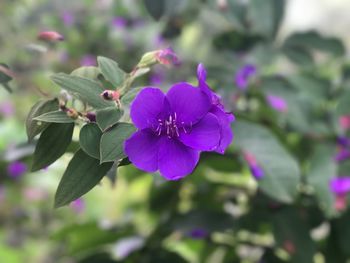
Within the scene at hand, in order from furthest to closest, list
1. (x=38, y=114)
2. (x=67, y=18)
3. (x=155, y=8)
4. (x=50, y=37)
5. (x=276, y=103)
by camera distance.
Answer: (x=67, y=18), (x=276, y=103), (x=155, y=8), (x=50, y=37), (x=38, y=114)

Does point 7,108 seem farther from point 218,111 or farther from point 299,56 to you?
point 218,111

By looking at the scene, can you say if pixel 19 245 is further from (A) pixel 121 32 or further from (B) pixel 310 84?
(B) pixel 310 84

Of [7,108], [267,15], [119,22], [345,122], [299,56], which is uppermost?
[267,15]

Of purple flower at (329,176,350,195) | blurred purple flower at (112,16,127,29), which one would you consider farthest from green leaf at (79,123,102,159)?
blurred purple flower at (112,16,127,29)

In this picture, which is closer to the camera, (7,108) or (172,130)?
(172,130)

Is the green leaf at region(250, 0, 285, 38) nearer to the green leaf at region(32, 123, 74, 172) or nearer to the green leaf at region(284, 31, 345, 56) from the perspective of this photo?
the green leaf at region(284, 31, 345, 56)

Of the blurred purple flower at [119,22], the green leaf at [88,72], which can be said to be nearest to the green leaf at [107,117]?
the green leaf at [88,72]

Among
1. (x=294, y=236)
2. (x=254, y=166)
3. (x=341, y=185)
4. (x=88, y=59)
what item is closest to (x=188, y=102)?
(x=254, y=166)
